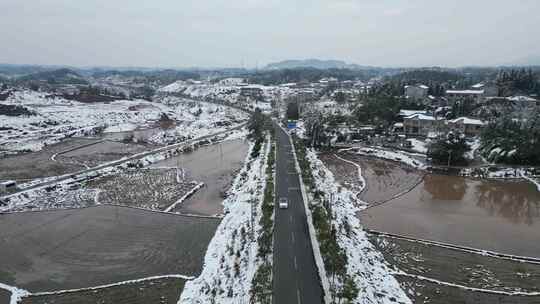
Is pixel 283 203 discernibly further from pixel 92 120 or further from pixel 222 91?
pixel 222 91

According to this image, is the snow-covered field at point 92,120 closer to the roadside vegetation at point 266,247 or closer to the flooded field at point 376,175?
the flooded field at point 376,175

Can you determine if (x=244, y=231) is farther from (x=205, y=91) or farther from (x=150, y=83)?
(x=150, y=83)

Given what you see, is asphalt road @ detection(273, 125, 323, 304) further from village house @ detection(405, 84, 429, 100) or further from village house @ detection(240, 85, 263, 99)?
village house @ detection(240, 85, 263, 99)

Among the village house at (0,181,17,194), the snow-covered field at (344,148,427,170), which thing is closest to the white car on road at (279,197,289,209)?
the snow-covered field at (344,148,427,170)

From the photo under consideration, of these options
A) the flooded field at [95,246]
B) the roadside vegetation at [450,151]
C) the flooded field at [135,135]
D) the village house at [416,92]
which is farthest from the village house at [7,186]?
the village house at [416,92]

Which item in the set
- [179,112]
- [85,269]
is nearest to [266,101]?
[179,112]

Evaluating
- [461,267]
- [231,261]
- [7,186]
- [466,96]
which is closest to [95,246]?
[231,261]
